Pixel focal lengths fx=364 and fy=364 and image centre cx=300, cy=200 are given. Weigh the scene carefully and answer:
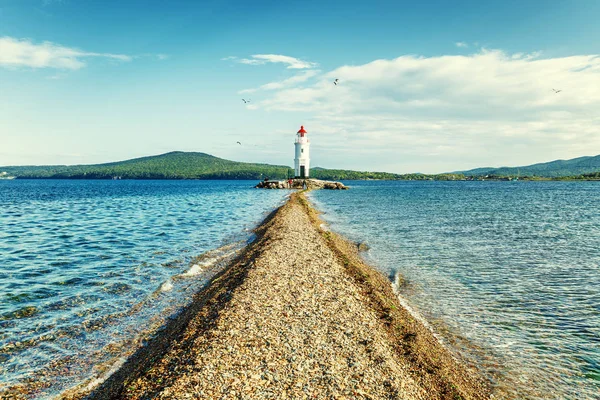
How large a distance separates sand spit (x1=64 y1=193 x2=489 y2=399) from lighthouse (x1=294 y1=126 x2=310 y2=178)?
97213 millimetres

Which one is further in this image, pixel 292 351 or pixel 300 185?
pixel 300 185

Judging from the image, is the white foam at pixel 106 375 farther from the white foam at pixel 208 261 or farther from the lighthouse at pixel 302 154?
the lighthouse at pixel 302 154

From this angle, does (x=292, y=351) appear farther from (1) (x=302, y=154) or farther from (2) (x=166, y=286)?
(1) (x=302, y=154)

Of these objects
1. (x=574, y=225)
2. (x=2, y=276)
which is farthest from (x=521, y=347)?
(x=574, y=225)

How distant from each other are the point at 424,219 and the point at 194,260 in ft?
95.6

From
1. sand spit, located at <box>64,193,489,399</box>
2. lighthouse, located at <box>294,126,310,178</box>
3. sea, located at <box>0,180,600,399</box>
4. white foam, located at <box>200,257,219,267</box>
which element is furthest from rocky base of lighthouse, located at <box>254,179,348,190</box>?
sand spit, located at <box>64,193,489,399</box>

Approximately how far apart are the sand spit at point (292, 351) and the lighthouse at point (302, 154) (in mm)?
97213

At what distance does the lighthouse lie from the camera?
11019 cm

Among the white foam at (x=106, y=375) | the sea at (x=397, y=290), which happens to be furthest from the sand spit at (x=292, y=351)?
the sea at (x=397, y=290)

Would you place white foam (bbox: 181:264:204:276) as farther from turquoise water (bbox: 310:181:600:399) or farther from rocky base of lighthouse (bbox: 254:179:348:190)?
rocky base of lighthouse (bbox: 254:179:348:190)

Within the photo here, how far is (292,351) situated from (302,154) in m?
105

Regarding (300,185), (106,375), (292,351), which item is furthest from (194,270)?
(300,185)

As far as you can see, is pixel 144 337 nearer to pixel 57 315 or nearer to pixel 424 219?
pixel 57 315

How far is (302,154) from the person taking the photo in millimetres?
113000
